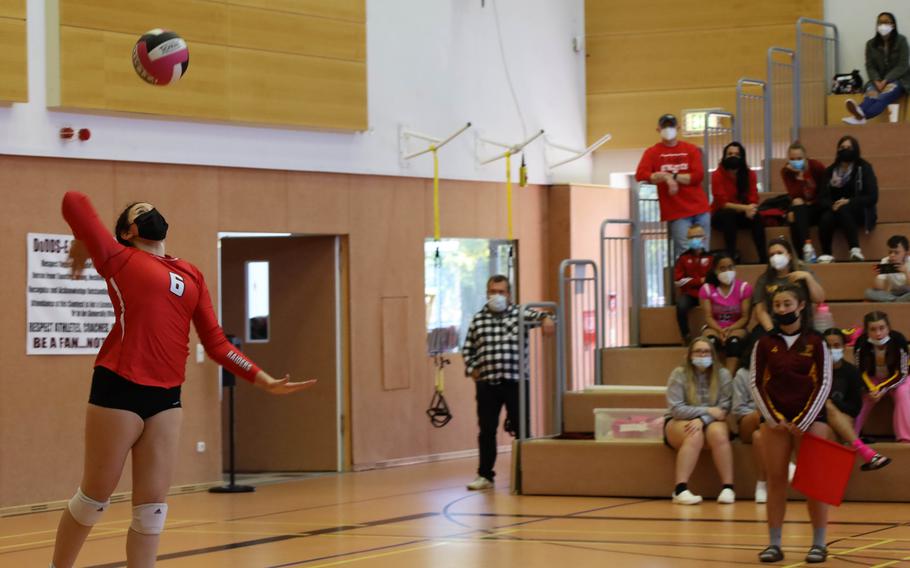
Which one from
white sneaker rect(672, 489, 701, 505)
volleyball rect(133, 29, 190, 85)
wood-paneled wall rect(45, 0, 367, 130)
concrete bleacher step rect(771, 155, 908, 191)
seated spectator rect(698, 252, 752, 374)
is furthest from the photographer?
concrete bleacher step rect(771, 155, 908, 191)

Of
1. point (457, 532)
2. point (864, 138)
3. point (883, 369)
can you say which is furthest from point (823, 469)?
point (864, 138)

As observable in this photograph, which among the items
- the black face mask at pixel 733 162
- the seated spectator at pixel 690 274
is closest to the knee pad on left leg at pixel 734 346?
the seated spectator at pixel 690 274

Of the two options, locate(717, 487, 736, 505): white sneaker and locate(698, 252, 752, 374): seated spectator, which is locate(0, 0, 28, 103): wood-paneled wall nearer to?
locate(698, 252, 752, 374): seated spectator

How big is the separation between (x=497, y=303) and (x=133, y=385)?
7045 millimetres

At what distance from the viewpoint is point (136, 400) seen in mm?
5660

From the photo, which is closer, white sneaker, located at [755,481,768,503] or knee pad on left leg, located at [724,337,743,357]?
white sneaker, located at [755,481,768,503]

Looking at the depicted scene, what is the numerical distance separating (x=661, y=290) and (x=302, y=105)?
4444 millimetres

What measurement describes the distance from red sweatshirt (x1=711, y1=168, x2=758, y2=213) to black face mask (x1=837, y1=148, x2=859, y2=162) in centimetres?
92

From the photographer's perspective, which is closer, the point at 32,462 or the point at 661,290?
the point at 32,462

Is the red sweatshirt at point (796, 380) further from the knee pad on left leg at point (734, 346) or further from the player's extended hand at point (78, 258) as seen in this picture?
the knee pad on left leg at point (734, 346)

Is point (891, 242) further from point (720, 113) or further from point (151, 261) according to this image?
point (151, 261)

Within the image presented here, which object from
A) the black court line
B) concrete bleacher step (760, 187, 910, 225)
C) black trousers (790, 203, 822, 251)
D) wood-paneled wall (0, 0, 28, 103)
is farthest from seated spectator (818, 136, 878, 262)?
wood-paneled wall (0, 0, 28, 103)

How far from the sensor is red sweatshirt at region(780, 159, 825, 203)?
45.8ft

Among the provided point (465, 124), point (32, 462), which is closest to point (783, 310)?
point (32, 462)
